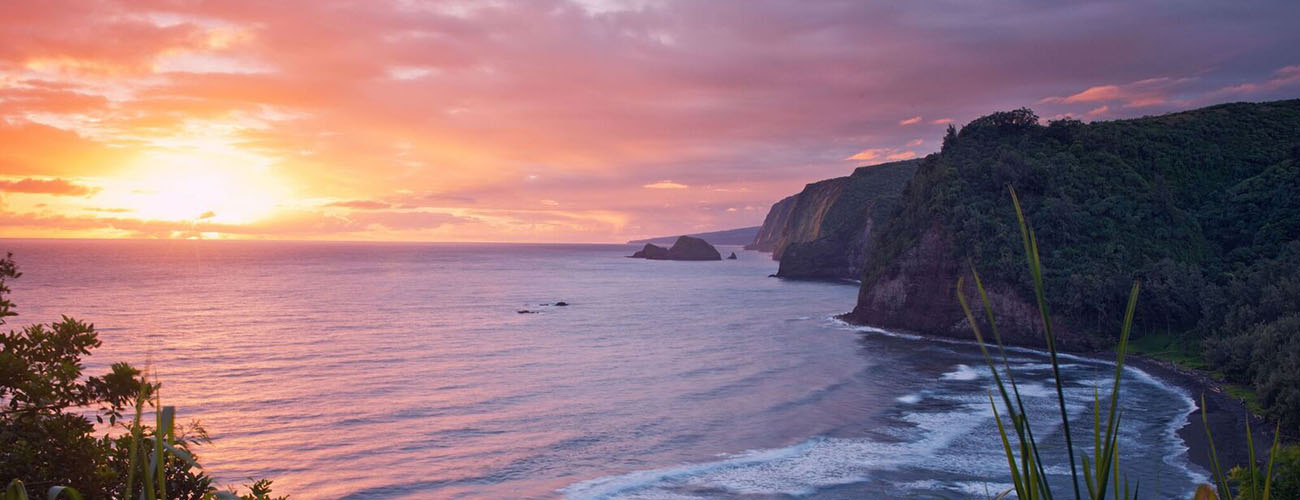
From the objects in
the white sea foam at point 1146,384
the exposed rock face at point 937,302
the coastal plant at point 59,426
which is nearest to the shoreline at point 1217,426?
the white sea foam at point 1146,384

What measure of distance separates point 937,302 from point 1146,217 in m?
20.0

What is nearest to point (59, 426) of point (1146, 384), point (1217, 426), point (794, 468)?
point (794, 468)

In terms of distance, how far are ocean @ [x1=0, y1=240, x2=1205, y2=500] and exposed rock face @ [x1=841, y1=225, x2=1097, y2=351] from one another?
2.95 metres

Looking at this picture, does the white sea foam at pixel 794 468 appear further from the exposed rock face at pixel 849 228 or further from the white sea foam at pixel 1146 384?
the exposed rock face at pixel 849 228

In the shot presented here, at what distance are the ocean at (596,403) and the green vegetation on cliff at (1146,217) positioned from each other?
6.47m

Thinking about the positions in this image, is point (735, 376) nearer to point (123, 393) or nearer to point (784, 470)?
point (784, 470)

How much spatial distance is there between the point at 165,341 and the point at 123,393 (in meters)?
58.2

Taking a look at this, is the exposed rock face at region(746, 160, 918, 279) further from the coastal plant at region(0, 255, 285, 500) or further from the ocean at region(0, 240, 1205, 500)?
the coastal plant at region(0, 255, 285, 500)

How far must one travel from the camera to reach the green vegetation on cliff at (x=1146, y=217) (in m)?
50.8

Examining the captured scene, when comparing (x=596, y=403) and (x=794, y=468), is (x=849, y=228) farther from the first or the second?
(x=794, y=468)

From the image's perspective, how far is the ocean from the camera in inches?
1100

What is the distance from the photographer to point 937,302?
67.4 m

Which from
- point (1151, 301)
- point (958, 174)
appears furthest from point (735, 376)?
point (958, 174)

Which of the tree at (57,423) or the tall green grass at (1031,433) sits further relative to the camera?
the tree at (57,423)
